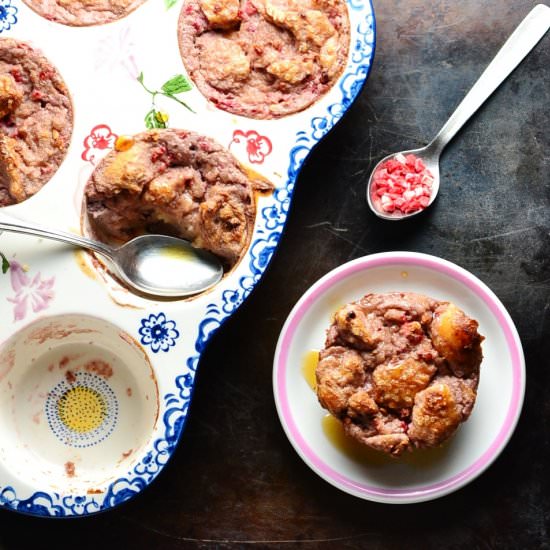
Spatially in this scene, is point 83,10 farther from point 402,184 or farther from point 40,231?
point 402,184

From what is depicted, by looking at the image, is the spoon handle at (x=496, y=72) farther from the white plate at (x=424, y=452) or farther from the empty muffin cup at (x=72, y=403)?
the empty muffin cup at (x=72, y=403)

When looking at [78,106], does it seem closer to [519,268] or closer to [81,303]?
[81,303]

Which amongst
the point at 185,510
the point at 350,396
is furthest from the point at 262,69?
the point at 185,510

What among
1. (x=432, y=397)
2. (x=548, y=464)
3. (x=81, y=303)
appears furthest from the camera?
(x=548, y=464)

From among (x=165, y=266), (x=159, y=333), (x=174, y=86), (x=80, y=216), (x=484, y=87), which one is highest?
(x=174, y=86)

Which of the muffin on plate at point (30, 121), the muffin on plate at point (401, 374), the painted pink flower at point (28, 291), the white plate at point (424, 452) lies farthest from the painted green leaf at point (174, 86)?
the muffin on plate at point (401, 374)

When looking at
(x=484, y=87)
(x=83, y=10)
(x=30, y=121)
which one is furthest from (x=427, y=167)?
(x=30, y=121)
